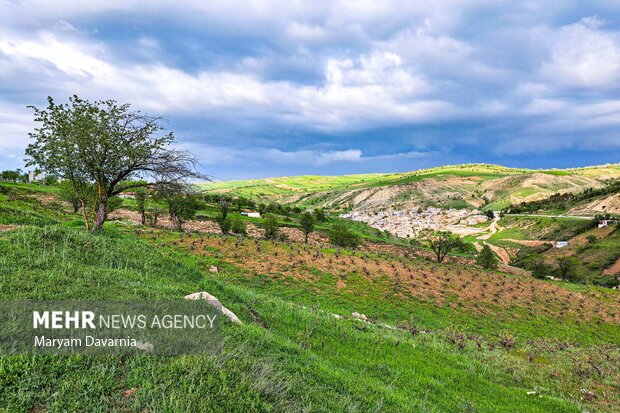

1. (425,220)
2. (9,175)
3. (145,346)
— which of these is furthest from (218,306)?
(425,220)

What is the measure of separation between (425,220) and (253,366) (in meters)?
159

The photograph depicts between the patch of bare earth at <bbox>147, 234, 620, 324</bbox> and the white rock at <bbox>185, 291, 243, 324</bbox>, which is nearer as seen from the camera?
the white rock at <bbox>185, 291, 243, 324</bbox>

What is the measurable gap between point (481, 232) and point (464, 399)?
127 meters

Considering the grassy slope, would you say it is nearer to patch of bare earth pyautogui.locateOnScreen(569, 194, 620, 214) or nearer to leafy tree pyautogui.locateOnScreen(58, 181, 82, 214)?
leafy tree pyautogui.locateOnScreen(58, 181, 82, 214)

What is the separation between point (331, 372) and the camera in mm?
8430

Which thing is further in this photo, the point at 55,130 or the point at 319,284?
the point at 319,284

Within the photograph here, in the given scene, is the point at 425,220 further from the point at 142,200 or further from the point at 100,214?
the point at 100,214

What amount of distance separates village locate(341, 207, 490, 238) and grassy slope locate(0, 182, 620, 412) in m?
110

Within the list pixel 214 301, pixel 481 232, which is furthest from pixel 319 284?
pixel 481 232

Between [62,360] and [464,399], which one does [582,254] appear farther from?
[62,360]

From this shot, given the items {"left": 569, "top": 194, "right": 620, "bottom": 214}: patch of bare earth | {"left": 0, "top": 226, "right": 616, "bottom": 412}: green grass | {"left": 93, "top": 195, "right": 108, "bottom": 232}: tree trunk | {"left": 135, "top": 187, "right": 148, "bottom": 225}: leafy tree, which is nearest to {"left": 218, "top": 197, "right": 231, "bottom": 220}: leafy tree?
{"left": 135, "top": 187, "right": 148, "bottom": 225}: leafy tree

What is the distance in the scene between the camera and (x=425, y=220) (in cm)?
15600

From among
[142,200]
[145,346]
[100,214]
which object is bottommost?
[145,346]

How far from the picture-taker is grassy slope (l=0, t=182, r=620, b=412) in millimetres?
5121
